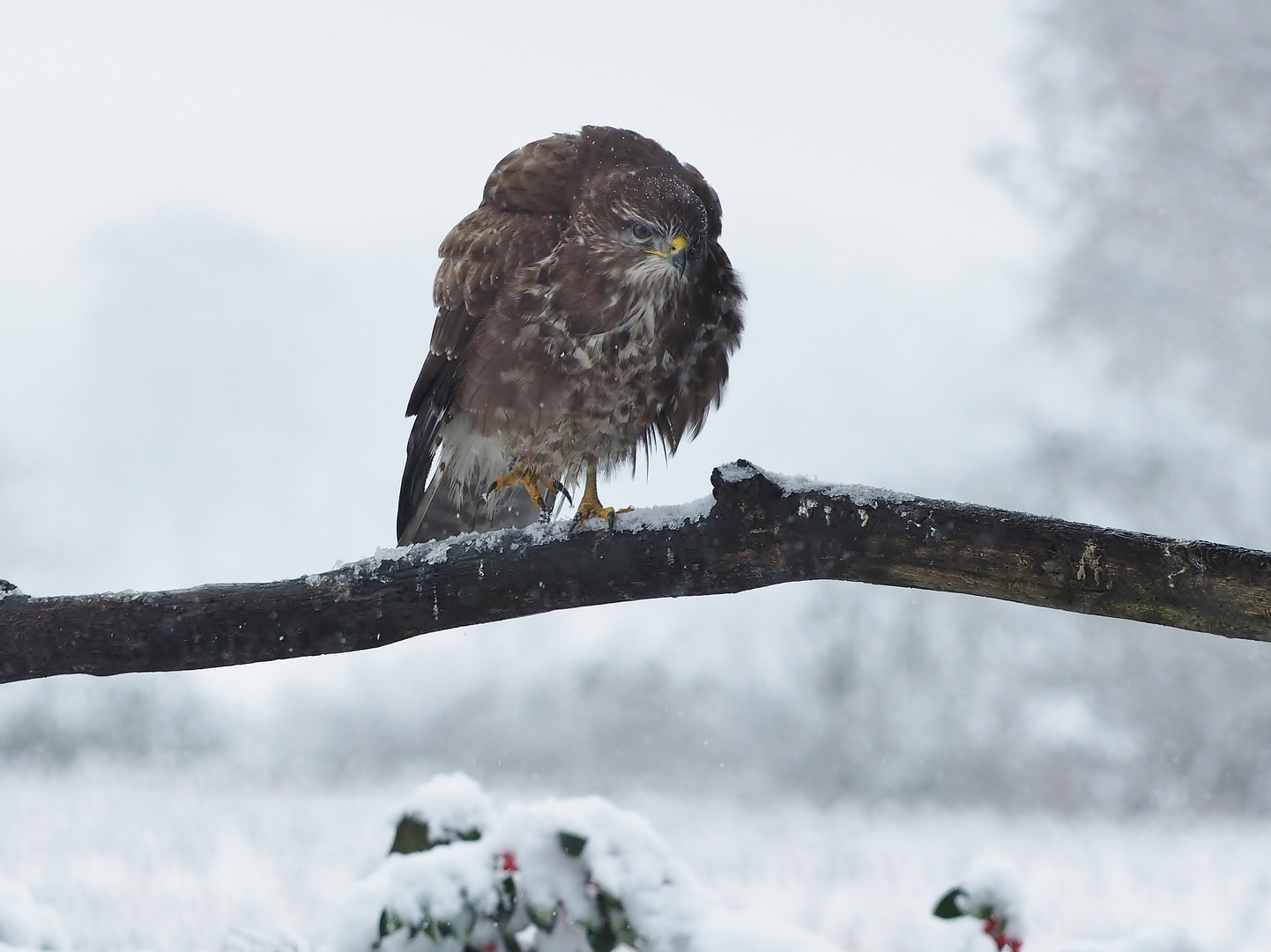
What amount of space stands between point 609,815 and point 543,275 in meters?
1.13

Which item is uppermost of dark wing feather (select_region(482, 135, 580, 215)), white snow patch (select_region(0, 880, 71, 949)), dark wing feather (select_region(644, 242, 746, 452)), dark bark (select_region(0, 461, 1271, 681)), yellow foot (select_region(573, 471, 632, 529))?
dark wing feather (select_region(482, 135, 580, 215))

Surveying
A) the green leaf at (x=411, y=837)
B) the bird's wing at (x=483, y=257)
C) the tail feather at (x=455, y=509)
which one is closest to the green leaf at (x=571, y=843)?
the green leaf at (x=411, y=837)

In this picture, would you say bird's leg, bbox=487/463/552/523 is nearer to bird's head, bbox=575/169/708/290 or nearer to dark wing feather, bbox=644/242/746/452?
dark wing feather, bbox=644/242/746/452

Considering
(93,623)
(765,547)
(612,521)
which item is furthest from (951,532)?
(93,623)

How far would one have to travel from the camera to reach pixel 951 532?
1451mm

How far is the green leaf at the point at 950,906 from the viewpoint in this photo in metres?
1.30

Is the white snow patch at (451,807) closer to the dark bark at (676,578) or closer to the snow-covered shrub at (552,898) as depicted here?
the snow-covered shrub at (552,898)

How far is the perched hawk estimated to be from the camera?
2168mm

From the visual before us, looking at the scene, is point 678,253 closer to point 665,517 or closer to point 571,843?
point 665,517

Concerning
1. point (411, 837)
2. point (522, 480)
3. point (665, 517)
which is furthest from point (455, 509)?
point (411, 837)

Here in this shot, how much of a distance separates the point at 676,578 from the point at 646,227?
79cm

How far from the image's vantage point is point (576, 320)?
2.17 m

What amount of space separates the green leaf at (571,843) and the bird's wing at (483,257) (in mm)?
1206

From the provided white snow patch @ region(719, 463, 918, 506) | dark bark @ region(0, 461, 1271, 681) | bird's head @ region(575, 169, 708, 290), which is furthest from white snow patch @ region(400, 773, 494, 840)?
bird's head @ region(575, 169, 708, 290)
